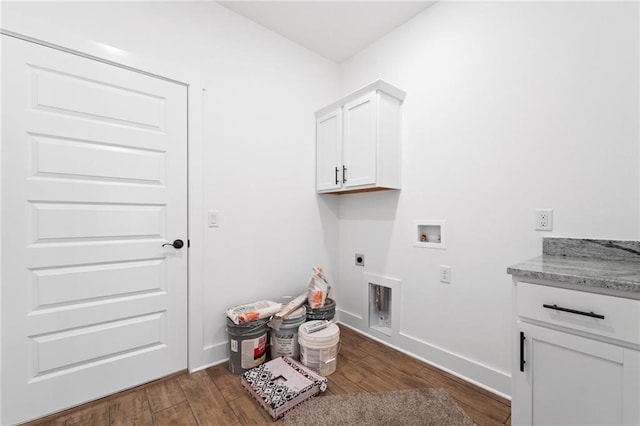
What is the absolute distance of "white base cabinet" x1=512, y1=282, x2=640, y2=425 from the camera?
2.99ft

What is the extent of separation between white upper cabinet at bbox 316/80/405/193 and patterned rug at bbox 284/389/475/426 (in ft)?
4.57

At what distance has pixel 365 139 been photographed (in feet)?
7.15

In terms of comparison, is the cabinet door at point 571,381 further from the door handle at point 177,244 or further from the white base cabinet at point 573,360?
the door handle at point 177,244

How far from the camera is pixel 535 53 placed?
63.0 inches

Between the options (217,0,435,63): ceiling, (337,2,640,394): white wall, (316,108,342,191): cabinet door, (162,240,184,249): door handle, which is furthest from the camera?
(316,108,342,191): cabinet door

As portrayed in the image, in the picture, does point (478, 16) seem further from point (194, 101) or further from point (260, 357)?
point (260, 357)

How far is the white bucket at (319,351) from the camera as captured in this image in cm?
191

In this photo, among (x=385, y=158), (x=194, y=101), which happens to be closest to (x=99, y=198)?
(x=194, y=101)

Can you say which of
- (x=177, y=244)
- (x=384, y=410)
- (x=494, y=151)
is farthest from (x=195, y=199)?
(x=494, y=151)

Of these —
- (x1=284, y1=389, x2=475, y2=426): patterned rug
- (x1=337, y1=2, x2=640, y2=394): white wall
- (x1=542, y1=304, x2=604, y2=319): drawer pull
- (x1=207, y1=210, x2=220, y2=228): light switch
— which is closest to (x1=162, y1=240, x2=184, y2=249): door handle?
(x1=207, y1=210, x2=220, y2=228): light switch

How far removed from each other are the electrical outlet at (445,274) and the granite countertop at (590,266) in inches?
22.4

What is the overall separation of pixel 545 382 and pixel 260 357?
1.62m

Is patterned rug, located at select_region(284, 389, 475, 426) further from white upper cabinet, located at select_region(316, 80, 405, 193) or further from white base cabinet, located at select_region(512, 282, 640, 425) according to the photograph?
white upper cabinet, located at select_region(316, 80, 405, 193)

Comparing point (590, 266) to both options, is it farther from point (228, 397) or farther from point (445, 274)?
point (228, 397)
